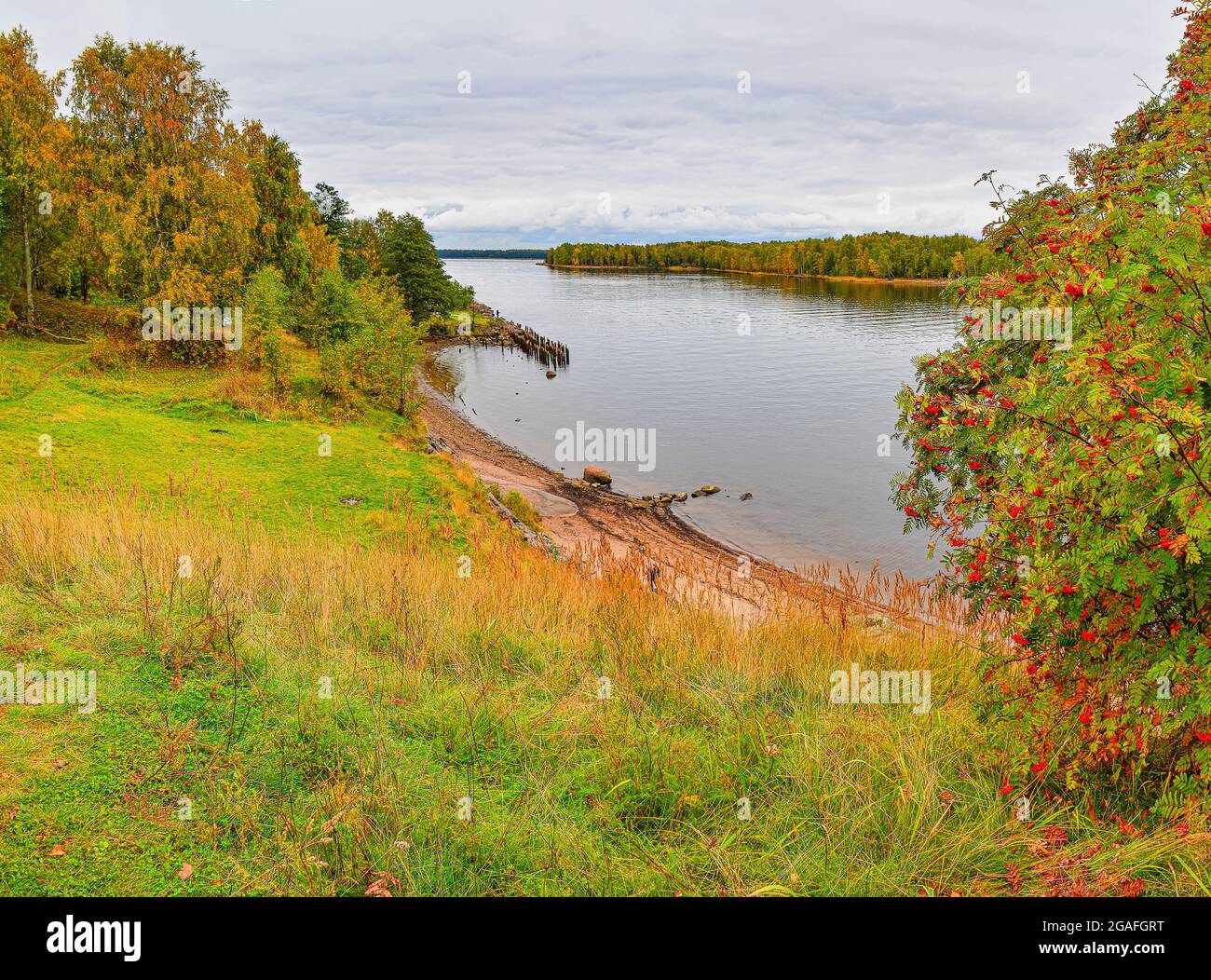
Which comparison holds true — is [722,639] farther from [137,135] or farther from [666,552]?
[137,135]

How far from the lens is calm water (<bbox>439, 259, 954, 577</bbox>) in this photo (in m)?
28.2

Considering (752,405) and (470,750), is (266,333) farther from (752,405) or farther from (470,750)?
(752,405)

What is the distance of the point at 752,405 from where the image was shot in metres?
47.1

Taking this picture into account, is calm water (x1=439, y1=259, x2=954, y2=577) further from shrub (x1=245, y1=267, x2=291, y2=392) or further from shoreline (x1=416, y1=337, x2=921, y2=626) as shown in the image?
shrub (x1=245, y1=267, x2=291, y2=392)

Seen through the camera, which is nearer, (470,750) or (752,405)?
(470,750)

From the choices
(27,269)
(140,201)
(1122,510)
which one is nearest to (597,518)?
(140,201)

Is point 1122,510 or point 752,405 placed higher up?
point 752,405

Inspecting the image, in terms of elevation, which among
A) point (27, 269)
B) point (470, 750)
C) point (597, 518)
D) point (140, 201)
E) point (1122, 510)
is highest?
point (140, 201)

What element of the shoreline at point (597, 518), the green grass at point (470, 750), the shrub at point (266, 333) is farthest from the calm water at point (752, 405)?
the green grass at point (470, 750)

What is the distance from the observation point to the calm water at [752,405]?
28.2m

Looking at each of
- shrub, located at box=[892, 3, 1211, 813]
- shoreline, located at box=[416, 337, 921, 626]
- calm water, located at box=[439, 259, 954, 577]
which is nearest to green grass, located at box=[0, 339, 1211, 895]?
shrub, located at box=[892, 3, 1211, 813]

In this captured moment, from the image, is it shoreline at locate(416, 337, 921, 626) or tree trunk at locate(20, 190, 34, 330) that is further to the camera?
tree trunk at locate(20, 190, 34, 330)

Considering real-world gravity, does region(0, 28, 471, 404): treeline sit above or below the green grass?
above

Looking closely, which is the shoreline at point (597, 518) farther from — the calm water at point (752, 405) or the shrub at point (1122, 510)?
the shrub at point (1122, 510)
